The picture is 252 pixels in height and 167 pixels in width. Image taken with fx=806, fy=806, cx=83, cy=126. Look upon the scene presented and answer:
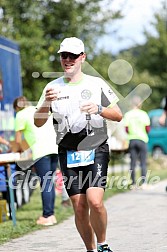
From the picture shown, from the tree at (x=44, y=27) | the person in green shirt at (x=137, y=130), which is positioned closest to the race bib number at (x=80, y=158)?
the person in green shirt at (x=137, y=130)

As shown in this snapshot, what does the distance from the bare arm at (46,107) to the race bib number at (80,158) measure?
15.8 inches

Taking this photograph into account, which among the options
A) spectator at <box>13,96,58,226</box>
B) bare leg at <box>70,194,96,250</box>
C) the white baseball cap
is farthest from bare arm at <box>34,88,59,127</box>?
spectator at <box>13,96,58,226</box>

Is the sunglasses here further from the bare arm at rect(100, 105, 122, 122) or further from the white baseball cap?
the bare arm at rect(100, 105, 122, 122)

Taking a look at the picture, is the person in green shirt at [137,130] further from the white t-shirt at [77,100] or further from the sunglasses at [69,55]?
the sunglasses at [69,55]

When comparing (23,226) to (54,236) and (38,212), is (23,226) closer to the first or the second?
(54,236)

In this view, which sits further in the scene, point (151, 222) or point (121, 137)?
point (121, 137)

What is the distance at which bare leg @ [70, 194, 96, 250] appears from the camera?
23.7ft

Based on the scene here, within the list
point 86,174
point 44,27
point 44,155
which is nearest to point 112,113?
point 86,174

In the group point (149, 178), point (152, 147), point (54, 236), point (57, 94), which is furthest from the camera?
point (152, 147)

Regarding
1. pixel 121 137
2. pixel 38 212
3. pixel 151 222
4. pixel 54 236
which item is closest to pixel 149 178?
pixel 121 137

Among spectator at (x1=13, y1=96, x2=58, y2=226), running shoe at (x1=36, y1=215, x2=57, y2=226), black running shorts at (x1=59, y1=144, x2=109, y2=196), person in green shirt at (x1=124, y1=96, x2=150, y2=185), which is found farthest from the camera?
person in green shirt at (x1=124, y1=96, x2=150, y2=185)

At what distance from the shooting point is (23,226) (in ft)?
34.9

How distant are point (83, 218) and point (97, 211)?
0.74ft

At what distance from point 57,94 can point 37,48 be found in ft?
51.9
